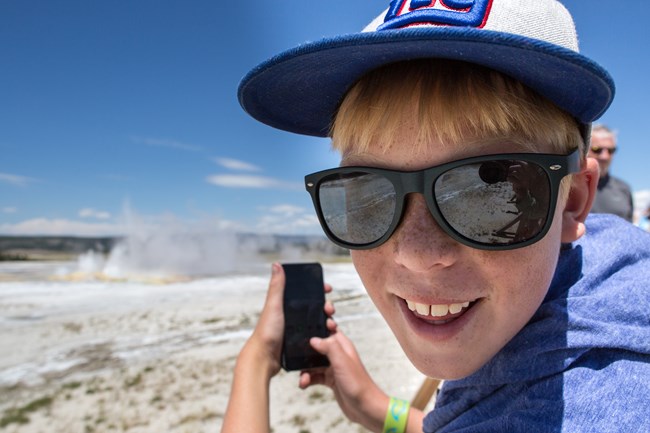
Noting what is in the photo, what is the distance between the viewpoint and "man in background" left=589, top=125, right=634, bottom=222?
14.3 ft

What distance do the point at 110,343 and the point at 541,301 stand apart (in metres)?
7.64

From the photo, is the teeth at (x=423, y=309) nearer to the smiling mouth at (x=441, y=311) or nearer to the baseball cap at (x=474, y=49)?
the smiling mouth at (x=441, y=311)

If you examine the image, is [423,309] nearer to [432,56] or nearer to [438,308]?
[438,308]

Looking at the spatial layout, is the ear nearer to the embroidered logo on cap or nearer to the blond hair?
the blond hair

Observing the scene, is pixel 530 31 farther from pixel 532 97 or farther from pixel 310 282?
pixel 310 282

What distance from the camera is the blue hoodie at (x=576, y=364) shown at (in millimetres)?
798

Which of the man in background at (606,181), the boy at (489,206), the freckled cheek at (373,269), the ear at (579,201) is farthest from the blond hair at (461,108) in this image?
the man in background at (606,181)

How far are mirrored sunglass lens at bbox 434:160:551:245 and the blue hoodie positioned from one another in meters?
0.23

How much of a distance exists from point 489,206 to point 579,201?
0.33 m

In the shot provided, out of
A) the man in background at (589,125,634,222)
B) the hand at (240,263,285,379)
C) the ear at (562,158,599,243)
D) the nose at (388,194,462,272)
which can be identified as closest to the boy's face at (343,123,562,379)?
the nose at (388,194,462,272)

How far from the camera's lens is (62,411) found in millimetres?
4703

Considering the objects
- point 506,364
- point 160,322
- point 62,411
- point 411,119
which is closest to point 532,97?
point 411,119

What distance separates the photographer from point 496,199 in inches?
36.0

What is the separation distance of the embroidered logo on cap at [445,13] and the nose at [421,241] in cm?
34
